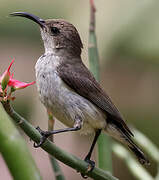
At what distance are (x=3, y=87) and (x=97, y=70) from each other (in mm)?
965

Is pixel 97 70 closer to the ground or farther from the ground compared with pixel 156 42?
farther from the ground

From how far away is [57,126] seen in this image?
355 centimetres

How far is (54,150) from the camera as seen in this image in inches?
61.2

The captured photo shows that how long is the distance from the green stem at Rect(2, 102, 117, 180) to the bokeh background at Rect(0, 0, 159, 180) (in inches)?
95.4

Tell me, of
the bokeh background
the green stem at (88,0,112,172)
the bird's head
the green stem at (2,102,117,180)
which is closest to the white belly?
the bird's head

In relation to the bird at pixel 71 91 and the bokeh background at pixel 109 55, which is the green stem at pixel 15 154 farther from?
the bokeh background at pixel 109 55

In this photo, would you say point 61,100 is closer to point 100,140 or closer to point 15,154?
point 100,140

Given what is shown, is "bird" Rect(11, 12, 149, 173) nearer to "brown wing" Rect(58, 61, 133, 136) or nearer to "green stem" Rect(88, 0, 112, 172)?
"brown wing" Rect(58, 61, 133, 136)

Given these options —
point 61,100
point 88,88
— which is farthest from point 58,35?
point 61,100

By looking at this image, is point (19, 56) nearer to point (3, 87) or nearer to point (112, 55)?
point (112, 55)

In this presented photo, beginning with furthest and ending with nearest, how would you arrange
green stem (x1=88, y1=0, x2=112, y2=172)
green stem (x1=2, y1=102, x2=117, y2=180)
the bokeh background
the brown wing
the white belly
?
1. the bokeh background
2. the brown wing
3. the white belly
4. green stem (x1=88, y1=0, x2=112, y2=172)
5. green stem (x1=2, y1=102, x2=117, y2=180)

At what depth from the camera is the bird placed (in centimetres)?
266

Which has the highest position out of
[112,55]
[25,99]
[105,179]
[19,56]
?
[105,179]

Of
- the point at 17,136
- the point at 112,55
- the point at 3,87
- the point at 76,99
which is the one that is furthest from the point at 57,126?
the point at 17,136
